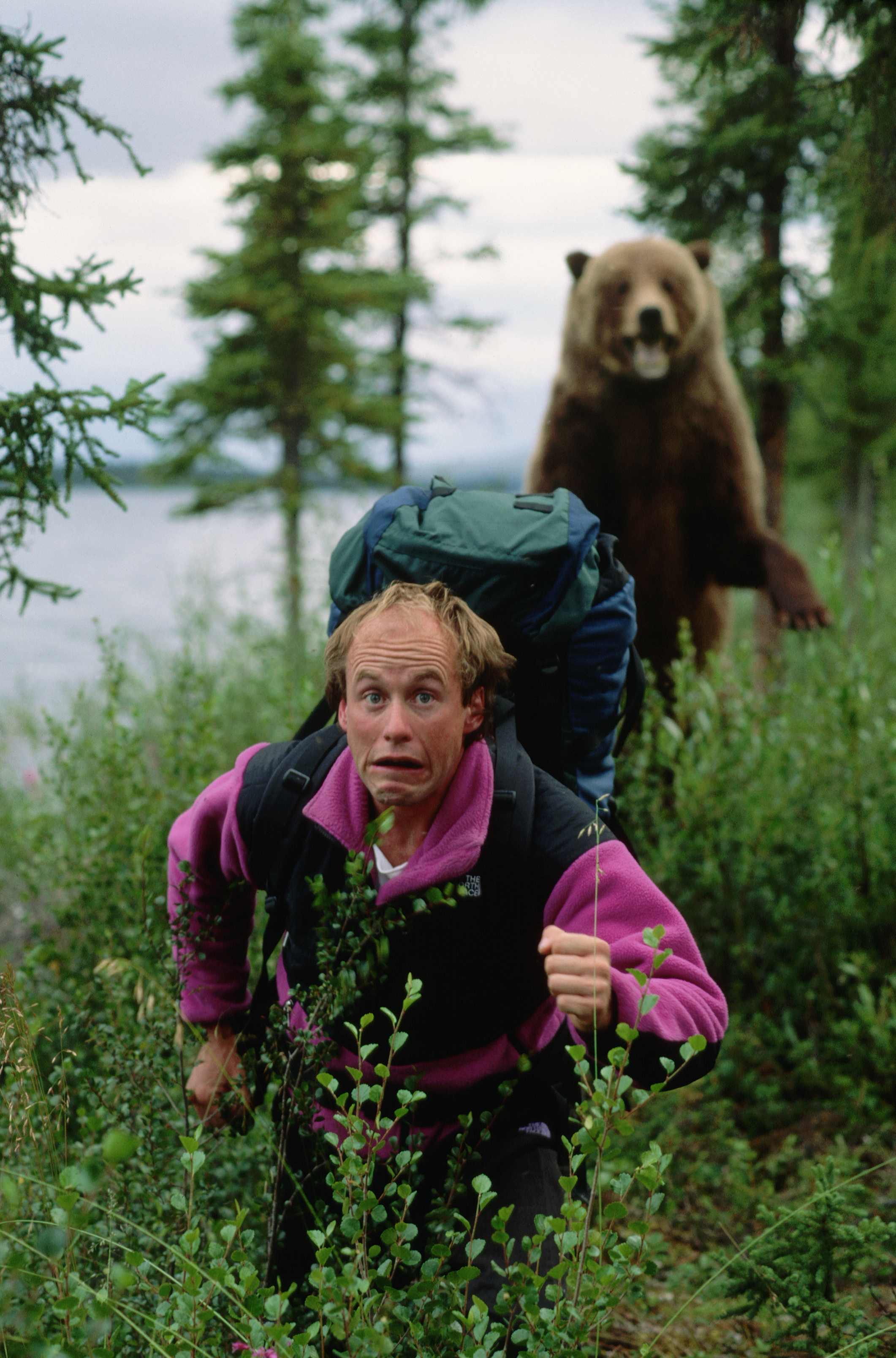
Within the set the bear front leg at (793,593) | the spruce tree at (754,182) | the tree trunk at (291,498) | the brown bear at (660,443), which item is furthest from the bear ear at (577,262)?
the tree trunk at (291,498)

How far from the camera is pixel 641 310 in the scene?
14.9 feet

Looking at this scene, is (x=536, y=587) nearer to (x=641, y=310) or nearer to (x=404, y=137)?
(x=641, y=310)

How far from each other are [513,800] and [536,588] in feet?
1.58

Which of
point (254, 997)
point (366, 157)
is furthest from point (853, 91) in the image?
point (366, 157)

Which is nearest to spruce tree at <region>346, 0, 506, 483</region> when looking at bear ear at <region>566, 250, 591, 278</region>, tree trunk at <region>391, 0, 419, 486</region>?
tree trunk at <region>391, 0, 419, 486</region>

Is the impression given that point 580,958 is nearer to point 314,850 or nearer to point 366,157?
point 314,850

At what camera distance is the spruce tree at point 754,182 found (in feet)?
22.6

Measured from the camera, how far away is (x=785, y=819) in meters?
3.92

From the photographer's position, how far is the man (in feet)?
6.29

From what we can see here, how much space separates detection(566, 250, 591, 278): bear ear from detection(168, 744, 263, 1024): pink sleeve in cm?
335

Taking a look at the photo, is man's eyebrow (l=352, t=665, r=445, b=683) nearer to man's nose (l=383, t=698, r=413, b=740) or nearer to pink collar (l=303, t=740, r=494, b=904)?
man's nose (l=383, t=698, r=413, b=740)

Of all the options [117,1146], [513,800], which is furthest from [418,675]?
[117,1146]

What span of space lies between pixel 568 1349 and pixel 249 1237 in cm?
48

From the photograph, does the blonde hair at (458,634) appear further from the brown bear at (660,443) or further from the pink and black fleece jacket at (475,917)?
the brown bear at (660,443)
